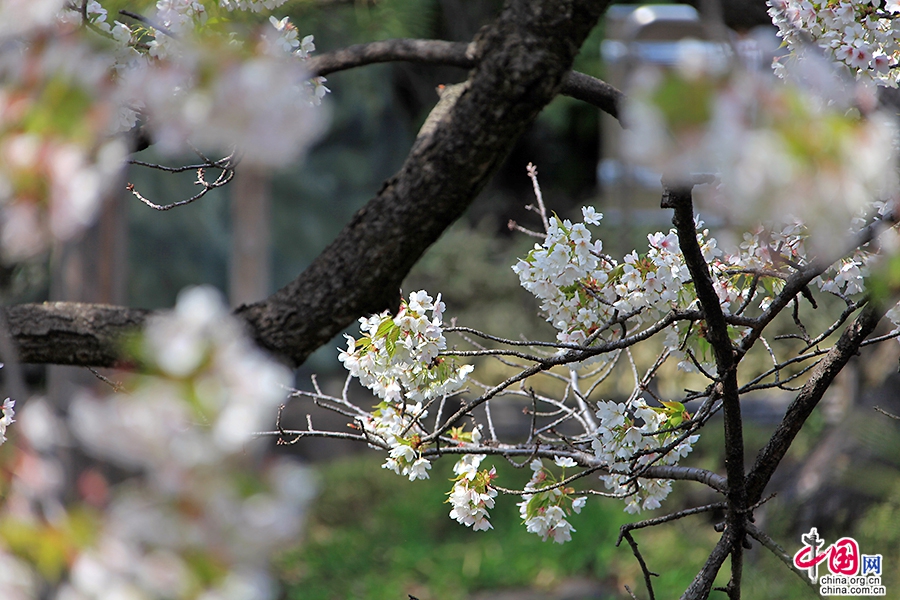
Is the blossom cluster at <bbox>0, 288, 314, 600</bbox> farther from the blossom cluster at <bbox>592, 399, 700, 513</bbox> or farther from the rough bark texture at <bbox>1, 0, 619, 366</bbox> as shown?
the blossom cluster at <bbox>592, 399, 700, 513</bbox>

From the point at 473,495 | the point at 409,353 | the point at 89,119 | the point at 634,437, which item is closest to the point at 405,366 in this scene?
the point at 409,353

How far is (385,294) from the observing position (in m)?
1.08

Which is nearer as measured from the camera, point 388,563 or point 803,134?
point 803,134

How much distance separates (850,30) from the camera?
116cm

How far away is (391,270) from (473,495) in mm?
422

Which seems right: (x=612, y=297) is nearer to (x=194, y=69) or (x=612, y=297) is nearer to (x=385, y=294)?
(x=385, y=294)

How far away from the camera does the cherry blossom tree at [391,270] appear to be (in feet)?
1.30

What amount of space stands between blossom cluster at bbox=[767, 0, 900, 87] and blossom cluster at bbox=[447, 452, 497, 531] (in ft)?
2.57

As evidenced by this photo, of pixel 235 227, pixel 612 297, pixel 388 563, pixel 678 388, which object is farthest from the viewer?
pixel 678 388

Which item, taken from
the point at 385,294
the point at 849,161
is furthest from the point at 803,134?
the point at 385,294

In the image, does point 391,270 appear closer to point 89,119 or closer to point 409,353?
point 409,353

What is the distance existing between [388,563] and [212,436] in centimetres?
303

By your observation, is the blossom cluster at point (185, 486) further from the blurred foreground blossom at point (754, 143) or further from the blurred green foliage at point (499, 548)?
the blurred green foliage at point (499, 548)

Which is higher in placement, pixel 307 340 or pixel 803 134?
pixel 307 340
